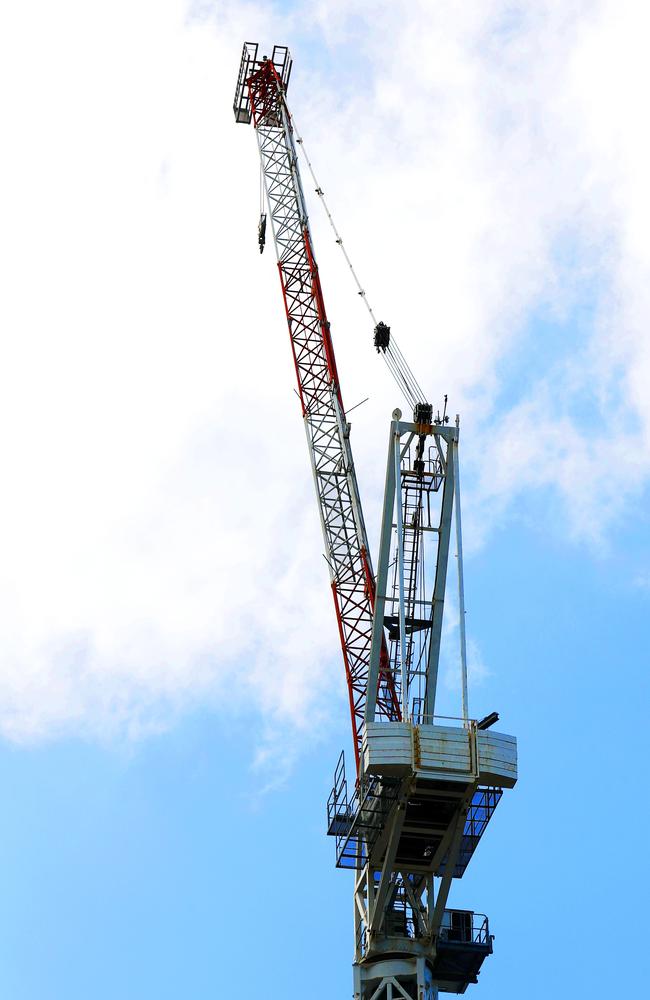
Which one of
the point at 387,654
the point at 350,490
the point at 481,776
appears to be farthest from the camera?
the point at 350,490

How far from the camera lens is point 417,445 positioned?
99.2m

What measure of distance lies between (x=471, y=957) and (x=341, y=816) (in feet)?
32.0

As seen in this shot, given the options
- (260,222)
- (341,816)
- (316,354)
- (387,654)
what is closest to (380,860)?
(341,816)

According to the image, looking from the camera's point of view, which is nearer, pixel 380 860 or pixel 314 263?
pixel 380 860

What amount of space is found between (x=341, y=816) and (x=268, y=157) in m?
52.9

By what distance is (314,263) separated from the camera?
12281 cm

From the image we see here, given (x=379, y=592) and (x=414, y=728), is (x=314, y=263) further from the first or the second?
(x=414, y=728)

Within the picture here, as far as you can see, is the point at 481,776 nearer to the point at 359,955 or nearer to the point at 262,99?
the point at 359,955

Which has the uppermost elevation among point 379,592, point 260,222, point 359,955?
point 260,222

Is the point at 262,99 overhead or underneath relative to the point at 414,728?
overhead

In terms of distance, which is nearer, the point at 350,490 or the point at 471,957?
the point at 471,957

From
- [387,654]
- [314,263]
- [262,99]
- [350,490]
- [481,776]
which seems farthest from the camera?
[262,99]

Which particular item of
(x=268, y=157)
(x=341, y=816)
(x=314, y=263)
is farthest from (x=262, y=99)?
(x=341, y=816)

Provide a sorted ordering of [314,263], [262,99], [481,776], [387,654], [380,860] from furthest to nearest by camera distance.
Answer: [262,99]
[314,263]
[387,654]
[380,860]
[481,776]
